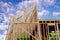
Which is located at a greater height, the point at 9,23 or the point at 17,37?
the point at 9,23

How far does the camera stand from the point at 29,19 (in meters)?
4.23

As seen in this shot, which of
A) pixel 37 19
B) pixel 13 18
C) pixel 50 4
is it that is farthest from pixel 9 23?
pixel 50 4

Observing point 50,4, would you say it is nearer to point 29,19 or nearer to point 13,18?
point 29,19

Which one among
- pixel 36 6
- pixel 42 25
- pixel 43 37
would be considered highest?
pixel 36 6

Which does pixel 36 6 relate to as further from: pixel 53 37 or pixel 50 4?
pixel 53 37

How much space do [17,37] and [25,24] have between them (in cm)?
34

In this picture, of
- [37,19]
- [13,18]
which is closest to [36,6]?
[37,19]

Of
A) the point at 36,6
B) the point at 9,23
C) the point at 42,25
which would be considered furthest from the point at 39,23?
the point at 9,23

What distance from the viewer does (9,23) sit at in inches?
169

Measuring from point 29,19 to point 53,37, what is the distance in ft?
2.16

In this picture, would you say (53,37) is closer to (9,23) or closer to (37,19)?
(37,19)

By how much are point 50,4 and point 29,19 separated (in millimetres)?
595

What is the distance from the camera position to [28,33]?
4.22 meters

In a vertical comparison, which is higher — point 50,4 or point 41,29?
point 50,4
